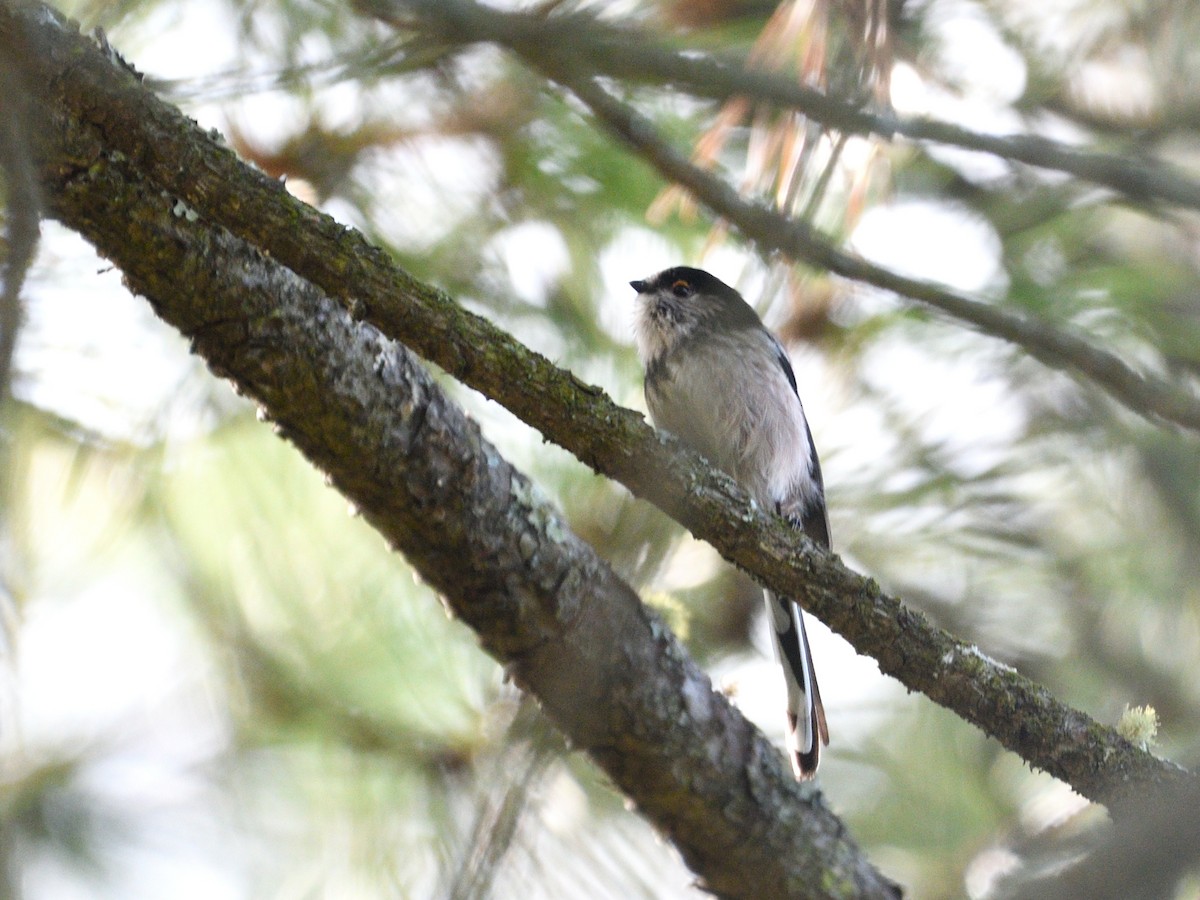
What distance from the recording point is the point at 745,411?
344 cm

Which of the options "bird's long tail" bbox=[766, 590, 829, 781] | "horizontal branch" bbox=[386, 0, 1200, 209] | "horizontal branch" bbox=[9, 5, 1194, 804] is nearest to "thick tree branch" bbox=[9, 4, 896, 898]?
"horizontal branch" bbox=[9, 5, 1194, 804]

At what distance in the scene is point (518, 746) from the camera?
7.93 ft

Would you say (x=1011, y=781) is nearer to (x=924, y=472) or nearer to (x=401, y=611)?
(x=924, y=472)

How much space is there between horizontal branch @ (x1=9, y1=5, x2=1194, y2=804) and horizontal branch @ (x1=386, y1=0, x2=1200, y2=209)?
0.58 metres

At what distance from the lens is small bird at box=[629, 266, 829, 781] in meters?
3.37

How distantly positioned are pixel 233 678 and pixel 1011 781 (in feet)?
7.33

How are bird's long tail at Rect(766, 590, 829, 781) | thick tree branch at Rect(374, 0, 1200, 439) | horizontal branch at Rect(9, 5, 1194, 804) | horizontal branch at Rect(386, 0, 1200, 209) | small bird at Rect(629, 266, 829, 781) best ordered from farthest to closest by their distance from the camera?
small bird at Rect(629, 266, 829, 781) < bird's long tail at Rect(766, 590, 829, 781) < thick tree branch at Rect(374, 0, 1200, 439) < horizontal branch at Rect(386, 0, 1200, 209) < horizontal branch at Rect(9, 5, 1194, 804)

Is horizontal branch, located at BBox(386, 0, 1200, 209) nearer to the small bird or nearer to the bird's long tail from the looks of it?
the small bird

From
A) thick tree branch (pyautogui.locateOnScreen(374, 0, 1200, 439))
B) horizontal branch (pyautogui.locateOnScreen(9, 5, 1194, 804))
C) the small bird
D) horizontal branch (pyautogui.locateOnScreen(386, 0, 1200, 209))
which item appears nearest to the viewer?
horizontal branch (pyautogui.locateOnScreen(9, 5, 1194, 804))

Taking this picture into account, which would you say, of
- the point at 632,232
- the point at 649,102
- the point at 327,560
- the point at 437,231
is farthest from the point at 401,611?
the point at 649,102

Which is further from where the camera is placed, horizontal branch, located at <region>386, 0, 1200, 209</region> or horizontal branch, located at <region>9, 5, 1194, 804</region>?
horizontal branch, located at <region>386, 0, 1200, 209</region>

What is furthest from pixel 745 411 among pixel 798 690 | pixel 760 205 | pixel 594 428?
pixel 594 428

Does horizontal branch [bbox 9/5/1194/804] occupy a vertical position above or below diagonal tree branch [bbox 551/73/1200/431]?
below

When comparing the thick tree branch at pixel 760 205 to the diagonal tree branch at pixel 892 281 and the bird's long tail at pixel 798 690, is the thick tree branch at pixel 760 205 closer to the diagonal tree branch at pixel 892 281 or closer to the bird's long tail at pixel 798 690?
the diagonal tree branch at pixel 892 281
